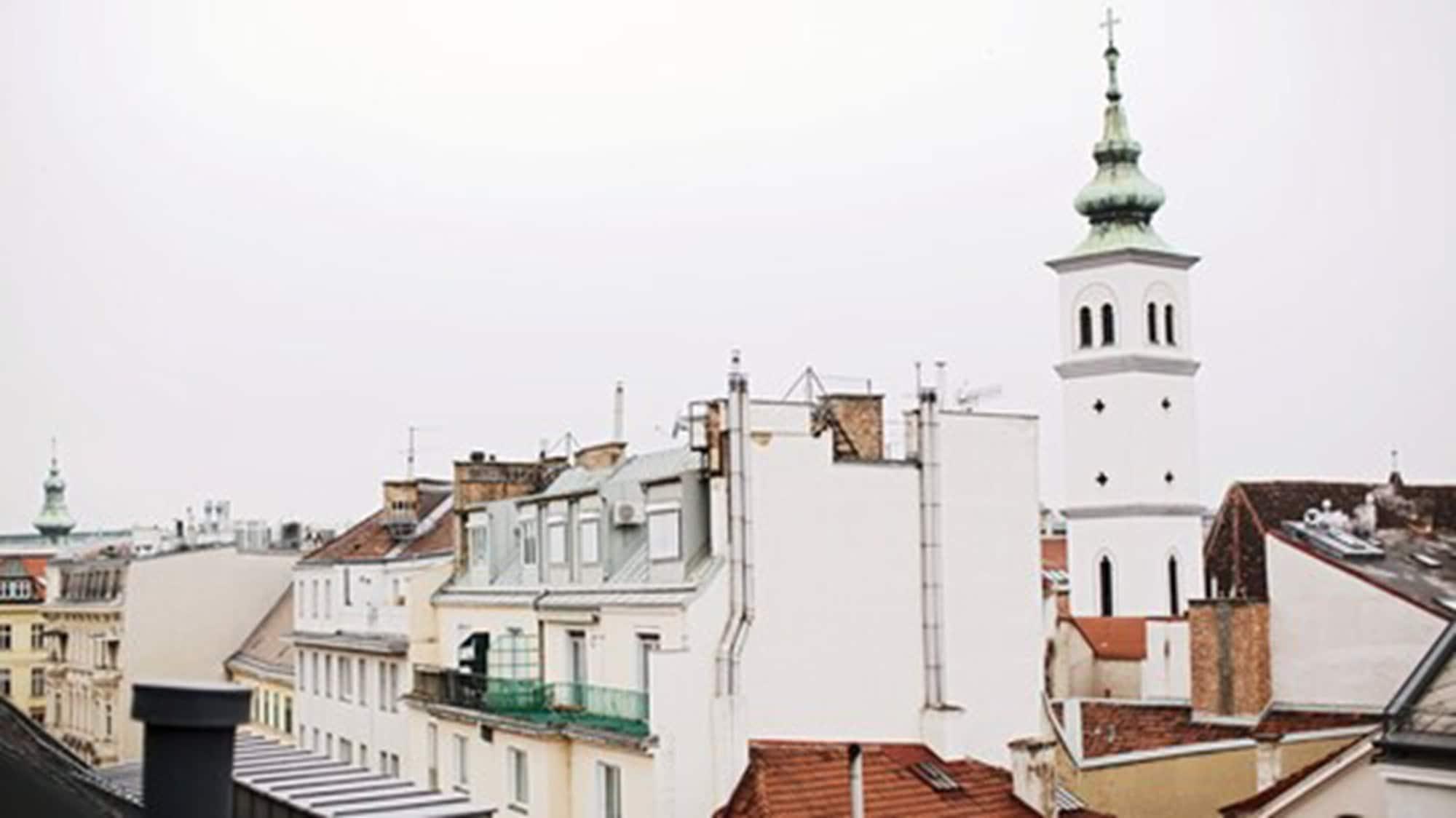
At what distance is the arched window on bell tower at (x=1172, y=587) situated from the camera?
2427 inches

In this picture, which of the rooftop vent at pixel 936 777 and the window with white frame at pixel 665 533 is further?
the window with white frame at pixel 665 533

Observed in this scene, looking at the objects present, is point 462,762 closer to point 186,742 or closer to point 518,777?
point 518,777

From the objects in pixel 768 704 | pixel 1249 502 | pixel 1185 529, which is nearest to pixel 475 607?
pixel 768 704

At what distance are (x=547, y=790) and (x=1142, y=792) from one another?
11094 mm

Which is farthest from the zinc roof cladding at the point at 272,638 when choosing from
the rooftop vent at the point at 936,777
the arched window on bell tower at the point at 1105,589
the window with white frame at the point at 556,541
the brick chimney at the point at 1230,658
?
the arched window on bell tower at the point at 1105,589

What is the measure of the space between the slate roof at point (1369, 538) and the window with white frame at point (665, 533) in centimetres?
1528

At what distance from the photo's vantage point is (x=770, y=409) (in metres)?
24.7

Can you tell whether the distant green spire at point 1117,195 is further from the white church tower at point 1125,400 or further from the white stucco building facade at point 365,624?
the white stucco building facade at point 365,624

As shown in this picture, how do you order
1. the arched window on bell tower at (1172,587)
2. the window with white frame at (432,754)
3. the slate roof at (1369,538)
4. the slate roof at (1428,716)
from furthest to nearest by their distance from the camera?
1. the arched window on bell tower at (1172,587)
2. the slate roof at (1369,538)
3. the window with white frame at (432,754)
4. the slate roof at (1428,716)

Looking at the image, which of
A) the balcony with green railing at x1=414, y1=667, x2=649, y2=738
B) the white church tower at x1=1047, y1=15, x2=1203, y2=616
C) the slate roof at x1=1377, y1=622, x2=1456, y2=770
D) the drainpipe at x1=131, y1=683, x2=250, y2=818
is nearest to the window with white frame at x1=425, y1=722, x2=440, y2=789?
the balcony with green railing at x1=414, y1=667, x2=649, y2=738

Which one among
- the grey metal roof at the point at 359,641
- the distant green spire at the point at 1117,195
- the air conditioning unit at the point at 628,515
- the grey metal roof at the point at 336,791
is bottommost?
the grey metal roof at the point at 359,641

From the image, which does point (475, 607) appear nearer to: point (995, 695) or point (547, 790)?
point (547, 790)

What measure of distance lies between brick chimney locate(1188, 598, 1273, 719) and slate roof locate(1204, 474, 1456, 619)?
1838mm

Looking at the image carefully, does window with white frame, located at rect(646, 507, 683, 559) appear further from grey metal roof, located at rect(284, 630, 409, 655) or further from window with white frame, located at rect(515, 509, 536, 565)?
grey metal roof, located at rect(284, 630, 409, 655)
